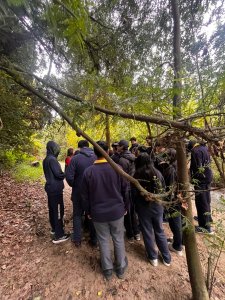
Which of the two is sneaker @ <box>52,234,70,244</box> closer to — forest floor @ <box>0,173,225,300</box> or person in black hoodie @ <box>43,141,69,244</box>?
person in black hoodie @ <box>43,141,69,244</box>

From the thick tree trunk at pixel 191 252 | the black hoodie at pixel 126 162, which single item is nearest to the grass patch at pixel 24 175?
the black hoodie at pixel 126 162

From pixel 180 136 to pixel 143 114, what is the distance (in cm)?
53

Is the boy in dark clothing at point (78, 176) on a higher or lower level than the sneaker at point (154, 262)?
higher

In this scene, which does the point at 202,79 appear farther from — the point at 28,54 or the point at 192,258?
the point at 28,54

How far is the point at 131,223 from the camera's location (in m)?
4.58

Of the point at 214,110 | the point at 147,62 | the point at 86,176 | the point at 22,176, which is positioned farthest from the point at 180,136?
the point at 22,176

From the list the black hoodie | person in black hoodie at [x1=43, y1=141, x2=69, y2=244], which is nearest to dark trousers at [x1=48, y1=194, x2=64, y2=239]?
person in black hoodie at [x1=43, y1=141, x2=69, y2=244]

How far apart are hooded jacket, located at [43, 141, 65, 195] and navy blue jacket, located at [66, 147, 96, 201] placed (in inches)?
9.9

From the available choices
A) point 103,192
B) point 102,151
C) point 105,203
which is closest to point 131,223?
point 105,203

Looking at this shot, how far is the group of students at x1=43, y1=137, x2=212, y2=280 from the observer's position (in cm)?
334

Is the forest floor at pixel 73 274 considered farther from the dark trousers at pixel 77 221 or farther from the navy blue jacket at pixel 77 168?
the navy blue jacket at pixel 77 168

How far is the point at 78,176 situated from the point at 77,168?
17 cm

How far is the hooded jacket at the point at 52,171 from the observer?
13.9ft

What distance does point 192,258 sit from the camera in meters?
3.10
